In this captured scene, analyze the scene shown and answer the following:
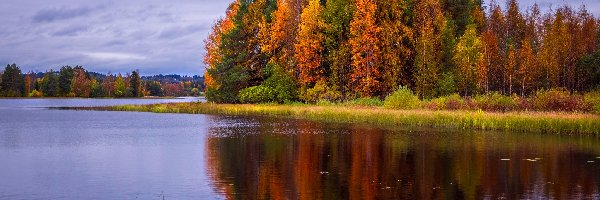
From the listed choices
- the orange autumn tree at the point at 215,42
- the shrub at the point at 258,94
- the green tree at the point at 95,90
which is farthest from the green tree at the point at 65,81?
the shrub at the point at 258,94

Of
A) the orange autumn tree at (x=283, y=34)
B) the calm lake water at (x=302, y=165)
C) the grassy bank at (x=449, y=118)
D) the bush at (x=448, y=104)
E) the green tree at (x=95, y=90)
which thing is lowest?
the calm lake water at (x=302, y=165)

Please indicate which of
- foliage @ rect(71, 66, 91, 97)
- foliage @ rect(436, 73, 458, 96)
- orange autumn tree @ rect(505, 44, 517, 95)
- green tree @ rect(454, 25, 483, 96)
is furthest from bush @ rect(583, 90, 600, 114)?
foliage @ rect(71, 66, 91, 97)

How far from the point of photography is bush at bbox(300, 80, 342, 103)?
63.5 metres

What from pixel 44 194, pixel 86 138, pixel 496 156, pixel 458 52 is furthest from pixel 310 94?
pixel 44 194

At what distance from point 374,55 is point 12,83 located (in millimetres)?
148546

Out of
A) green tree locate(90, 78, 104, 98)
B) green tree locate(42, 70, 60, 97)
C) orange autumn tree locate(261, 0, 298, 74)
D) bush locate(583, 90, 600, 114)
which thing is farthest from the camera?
green tree locate(90, 78, 104, 98)

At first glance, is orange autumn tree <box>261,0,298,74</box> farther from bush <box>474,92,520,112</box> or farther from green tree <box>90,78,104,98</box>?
green tree <box>90,78,104,98</box>

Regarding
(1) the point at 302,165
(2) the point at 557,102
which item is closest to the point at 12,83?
(2) the point at 557,102

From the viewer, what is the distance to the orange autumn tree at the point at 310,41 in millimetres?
64188

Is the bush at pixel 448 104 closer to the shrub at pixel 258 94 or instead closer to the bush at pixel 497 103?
the bush at pixel 497 103

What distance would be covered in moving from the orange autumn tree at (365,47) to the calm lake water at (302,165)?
72.3ft

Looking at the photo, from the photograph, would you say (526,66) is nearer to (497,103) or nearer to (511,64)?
(511,64)

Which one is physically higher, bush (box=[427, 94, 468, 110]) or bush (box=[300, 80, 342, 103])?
bush (box=[300, 80, 342, 103])

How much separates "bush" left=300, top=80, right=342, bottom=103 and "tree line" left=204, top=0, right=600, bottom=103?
0.33 feet
